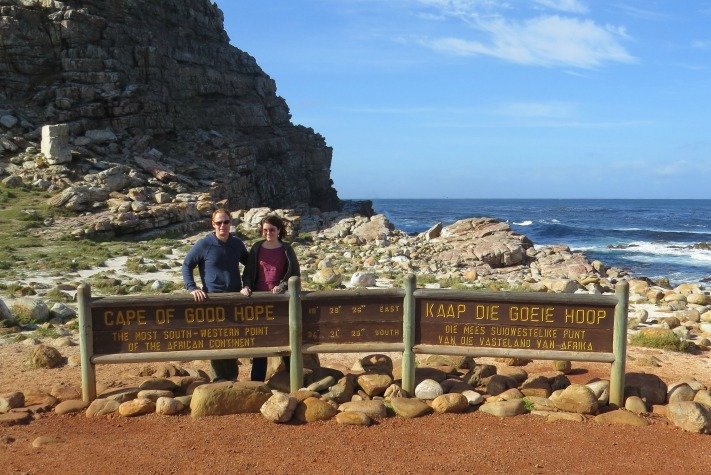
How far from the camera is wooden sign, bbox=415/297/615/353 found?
7.45 meters

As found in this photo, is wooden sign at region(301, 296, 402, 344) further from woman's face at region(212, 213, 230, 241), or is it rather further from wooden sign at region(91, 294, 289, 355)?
woman's face at region(212, 213, 230, 241)

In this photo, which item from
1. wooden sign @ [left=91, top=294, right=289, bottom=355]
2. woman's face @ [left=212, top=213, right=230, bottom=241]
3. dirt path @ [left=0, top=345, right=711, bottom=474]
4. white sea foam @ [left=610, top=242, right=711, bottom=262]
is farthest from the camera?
white sea foam @ [left=610, top=242, right=711, bottom=262]

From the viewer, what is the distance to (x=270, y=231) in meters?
7.62

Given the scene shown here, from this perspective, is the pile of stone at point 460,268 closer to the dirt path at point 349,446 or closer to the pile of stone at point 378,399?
the pile of stone at point 378,399

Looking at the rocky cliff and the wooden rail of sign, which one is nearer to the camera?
the wooden rail of sign

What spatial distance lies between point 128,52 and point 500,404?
59420 mm

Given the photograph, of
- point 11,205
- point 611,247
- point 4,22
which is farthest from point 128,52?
point 611,247

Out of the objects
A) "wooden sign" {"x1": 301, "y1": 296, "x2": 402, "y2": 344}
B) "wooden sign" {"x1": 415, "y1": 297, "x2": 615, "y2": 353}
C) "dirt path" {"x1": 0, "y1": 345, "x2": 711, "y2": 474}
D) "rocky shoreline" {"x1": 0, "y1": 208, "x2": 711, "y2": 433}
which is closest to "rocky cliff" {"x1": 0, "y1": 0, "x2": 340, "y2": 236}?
"rocky shoreline" {"x1": 0, "y1": 208, "x2": 711, "y2": 433}

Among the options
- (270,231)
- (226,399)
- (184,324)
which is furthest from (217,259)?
(226,399)

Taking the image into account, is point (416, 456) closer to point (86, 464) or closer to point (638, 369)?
point (86, 464)

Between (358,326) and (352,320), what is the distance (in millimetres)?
115

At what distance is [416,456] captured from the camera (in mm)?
6184

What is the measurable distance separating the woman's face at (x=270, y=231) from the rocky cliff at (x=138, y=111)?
29001 mm

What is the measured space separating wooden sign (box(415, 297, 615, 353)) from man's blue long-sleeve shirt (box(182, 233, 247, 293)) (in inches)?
98.9
